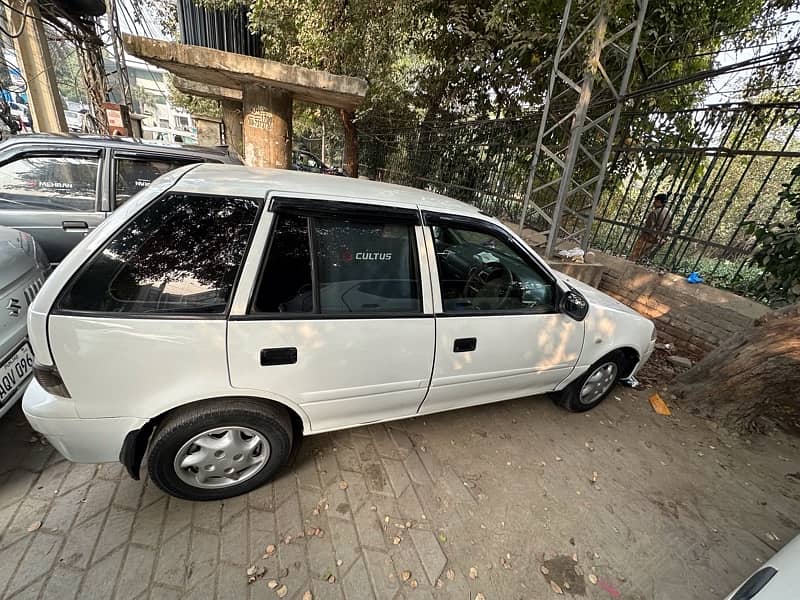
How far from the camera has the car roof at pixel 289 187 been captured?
174cm

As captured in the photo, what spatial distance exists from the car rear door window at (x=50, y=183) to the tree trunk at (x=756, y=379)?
6286mm

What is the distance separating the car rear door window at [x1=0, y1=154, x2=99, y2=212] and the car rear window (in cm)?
280

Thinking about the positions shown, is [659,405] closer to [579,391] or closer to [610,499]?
[579,391]

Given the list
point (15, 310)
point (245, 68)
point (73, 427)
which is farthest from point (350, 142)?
point (73, 427)

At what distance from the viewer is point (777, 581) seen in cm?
125

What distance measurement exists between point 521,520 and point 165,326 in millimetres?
Answer: 2263

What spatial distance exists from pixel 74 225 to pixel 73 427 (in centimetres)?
282

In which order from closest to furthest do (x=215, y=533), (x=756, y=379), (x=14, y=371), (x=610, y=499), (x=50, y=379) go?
1. (x=50, y=379)
2. (x=215, y=533)
3. (x=14, y=371)
4. (x=610, y=499)
5. (x=756, y=379)

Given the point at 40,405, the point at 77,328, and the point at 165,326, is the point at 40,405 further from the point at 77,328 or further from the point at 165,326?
the point at 165,326

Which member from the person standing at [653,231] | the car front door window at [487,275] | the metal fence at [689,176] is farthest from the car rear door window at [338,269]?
the person standing at [653,231]

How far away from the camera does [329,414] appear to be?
207 centimetres

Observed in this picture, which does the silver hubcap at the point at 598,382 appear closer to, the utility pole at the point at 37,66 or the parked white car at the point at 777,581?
the parked white car at the point at 777,581

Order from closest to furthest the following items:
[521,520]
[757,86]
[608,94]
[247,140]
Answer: [521,520] < [247,140] < [757,86] < [608,94]

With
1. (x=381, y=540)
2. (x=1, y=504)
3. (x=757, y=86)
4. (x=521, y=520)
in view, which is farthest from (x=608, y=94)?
(x=1, y=504)
